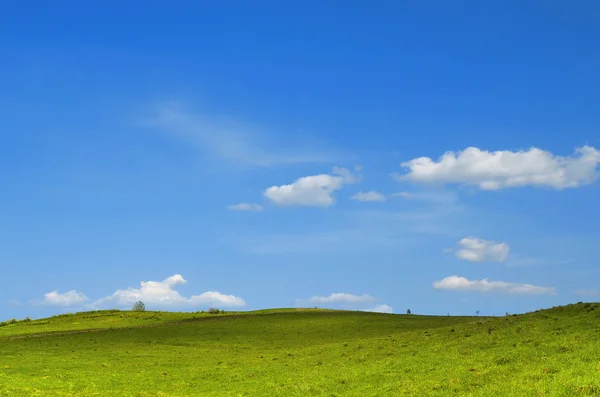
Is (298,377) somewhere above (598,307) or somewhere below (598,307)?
below

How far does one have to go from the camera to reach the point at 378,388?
33.4m

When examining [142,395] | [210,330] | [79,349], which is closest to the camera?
[142,395]

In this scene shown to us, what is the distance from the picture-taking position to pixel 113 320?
104 m

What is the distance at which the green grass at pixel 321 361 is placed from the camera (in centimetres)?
3144

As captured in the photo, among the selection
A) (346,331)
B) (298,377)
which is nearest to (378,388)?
(298,377)

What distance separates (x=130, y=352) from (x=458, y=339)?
37912 millimetres

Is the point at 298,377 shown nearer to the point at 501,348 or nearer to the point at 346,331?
the point at 501,348

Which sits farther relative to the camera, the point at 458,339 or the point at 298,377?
the point at 458,339

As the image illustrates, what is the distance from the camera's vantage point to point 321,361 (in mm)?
48375

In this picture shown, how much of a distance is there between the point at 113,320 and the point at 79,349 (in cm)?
3507

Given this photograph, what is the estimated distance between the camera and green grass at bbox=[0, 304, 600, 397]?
31438mm

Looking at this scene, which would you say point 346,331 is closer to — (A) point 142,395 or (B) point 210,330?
(B) point 210,330

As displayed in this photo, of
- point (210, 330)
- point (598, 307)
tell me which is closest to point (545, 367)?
point (598, 307)

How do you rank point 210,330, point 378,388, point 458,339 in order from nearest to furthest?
point 378,388, point 458,339, point 210,330
